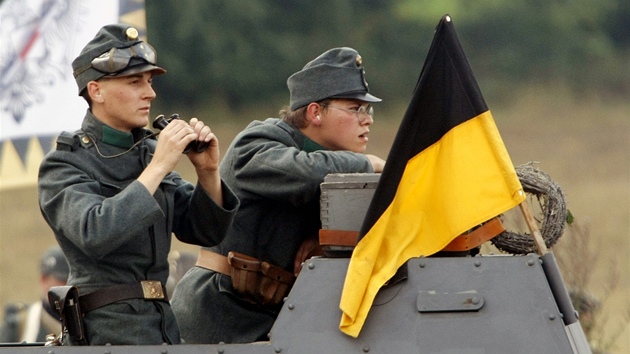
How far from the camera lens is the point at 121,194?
461 cm

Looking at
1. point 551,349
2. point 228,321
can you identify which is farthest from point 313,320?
point 228,321

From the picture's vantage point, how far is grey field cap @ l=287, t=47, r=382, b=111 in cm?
552

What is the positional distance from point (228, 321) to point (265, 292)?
0.19 m

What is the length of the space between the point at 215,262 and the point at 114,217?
985mm

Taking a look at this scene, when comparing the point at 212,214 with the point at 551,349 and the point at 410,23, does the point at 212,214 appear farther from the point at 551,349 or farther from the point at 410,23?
the point at 410,23

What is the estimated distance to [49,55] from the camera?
1019cm

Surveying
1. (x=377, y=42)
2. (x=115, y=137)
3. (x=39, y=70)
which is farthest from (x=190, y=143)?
(x=377, y=42)

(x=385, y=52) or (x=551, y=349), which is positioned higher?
(x=551, y=349)

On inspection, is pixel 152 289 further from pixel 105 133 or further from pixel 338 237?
pixel 338 237

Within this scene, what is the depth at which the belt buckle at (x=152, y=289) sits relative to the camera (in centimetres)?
481

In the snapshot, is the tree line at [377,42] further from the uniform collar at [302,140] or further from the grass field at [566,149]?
the uniform collar at [302,140]

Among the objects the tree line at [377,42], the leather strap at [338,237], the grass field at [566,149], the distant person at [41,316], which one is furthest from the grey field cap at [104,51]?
the tree line at [377,42]

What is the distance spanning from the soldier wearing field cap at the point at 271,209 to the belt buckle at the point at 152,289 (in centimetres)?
56

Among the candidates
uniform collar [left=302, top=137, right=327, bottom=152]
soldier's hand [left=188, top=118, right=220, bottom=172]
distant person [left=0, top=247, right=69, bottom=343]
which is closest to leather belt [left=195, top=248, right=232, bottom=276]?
uniform collar [left=302, top=137, right=327, bottom=152]
